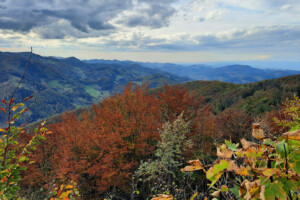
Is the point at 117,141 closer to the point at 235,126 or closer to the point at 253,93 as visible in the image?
the point at 235,126

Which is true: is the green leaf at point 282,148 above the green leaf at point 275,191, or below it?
above

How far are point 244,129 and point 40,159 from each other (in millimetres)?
26686

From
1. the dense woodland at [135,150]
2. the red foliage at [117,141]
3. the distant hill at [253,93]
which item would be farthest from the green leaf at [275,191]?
the distant hill at [253,93]

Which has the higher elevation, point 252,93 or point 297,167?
point 297,167

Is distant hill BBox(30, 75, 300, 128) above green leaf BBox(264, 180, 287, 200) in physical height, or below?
below

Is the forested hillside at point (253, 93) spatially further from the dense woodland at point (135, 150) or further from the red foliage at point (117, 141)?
the red foliage at point (117, 141)

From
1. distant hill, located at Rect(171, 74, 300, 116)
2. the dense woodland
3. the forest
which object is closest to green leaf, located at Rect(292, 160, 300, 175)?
the dense woodland

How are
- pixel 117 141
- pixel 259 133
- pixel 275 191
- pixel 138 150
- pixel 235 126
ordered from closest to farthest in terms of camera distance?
1. pixel 275 191
2. pixel 259 133
3. pixel 117 141
4. pixel 138 150
5. pixel 235 126

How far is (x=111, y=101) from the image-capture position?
24.9 m

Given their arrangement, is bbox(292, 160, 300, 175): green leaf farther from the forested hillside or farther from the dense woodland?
the forested hillside

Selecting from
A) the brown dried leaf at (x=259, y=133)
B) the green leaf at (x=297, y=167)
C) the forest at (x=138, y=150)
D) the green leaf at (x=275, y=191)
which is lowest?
the forest at (x=138, y=150)

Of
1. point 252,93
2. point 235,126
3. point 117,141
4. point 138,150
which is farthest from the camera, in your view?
point 252,93

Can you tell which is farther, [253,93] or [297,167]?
[253,93]

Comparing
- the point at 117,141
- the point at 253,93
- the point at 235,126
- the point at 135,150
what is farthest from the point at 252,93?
the point at 117,141
